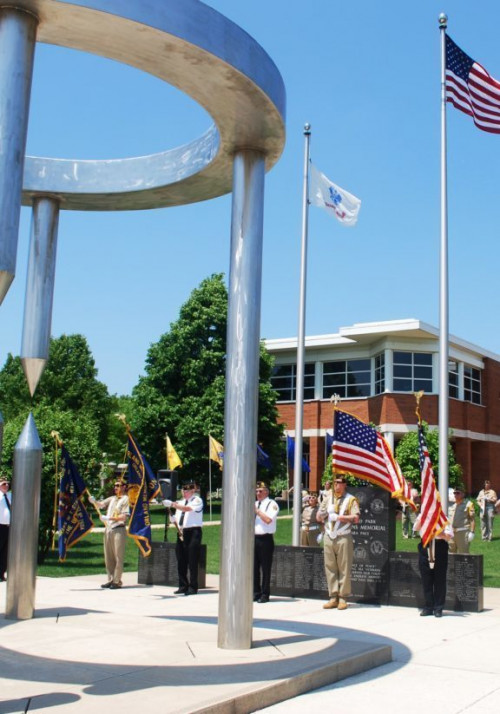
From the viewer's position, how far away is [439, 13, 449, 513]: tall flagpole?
14789mm

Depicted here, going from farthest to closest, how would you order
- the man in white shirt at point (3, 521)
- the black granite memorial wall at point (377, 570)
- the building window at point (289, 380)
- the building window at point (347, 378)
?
the building window at point (289, 380) → the building window at point (347, 378) → the man in white shirt at point (3, 521) → the black granite memorial wall at point (377, 570)

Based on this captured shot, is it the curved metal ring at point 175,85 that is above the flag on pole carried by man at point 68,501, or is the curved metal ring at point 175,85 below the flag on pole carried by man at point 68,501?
above

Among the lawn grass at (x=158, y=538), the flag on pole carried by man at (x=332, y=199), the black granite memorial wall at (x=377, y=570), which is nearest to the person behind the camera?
the black granite memorial wall at (x=377, y=570)

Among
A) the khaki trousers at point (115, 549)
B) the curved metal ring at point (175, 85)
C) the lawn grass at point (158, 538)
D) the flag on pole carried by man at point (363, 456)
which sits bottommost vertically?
the lawn grass at point (158, 538)

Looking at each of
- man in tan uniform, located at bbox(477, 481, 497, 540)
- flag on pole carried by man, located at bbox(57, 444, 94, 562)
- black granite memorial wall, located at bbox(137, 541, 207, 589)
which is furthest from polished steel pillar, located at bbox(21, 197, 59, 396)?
man in tan uniform, located at bbox(477, 481, 497, 540)

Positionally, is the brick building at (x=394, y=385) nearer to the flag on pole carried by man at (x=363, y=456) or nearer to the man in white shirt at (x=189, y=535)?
the flag on pole carried by man at (x=363, y=456)

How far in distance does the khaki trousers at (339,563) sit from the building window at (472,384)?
35857mm

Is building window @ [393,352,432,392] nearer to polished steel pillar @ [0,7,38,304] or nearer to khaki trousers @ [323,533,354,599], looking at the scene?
khaki trousers @ [323,533,354,599]

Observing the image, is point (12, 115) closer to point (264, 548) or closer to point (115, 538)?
point (264, 548)

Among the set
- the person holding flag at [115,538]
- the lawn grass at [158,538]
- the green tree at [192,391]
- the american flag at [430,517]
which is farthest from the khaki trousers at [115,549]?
the green tree at [192,391]

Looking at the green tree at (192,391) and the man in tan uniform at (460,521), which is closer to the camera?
the man in tan uniform at (460,521)

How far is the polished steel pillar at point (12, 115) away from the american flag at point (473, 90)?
1206cm

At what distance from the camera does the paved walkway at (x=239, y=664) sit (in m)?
6.56

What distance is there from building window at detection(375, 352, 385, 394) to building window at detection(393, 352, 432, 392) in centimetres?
91
